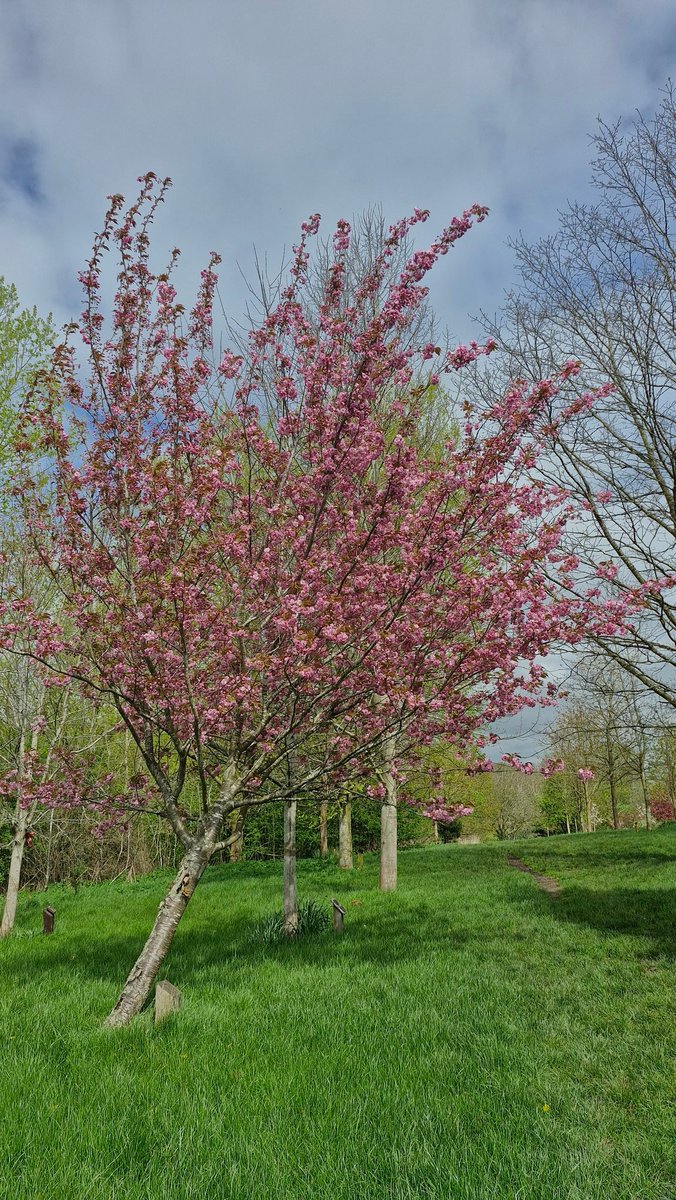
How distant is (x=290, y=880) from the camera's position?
29.1 ft

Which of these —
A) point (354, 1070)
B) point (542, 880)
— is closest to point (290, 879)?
point (354, 1070)

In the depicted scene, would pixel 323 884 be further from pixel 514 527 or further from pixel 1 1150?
pixel 1 1150

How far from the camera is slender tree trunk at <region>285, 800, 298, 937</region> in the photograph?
28.1ft

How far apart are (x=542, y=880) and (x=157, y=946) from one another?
11846mm

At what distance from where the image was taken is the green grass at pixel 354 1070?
2979mm

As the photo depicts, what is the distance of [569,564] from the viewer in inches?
258

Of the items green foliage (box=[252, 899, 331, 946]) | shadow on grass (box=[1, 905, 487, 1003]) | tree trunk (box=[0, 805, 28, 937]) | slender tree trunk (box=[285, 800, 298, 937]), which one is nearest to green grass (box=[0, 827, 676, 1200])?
shadow on grass (box=[1, 905, 487, 1003])

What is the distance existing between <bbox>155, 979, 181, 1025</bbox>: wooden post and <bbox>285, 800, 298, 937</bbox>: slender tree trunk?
10.2 feet

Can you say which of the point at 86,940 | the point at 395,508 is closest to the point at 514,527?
the point at 395,508

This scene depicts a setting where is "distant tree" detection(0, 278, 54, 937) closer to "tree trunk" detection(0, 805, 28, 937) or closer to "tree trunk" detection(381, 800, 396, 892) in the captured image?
"tree trunk" detection(0, 805, 28, 937)

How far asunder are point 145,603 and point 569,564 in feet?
14.6

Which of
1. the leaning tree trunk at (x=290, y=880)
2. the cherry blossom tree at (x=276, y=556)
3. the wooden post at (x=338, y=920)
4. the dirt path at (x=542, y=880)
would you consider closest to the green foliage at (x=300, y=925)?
the leaning tree trunk at (x=290, y=880)

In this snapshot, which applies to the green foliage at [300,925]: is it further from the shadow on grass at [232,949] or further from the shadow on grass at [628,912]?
the shadow on grass at [628,912]

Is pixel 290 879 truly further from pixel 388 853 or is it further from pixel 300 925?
pixel 388 853
